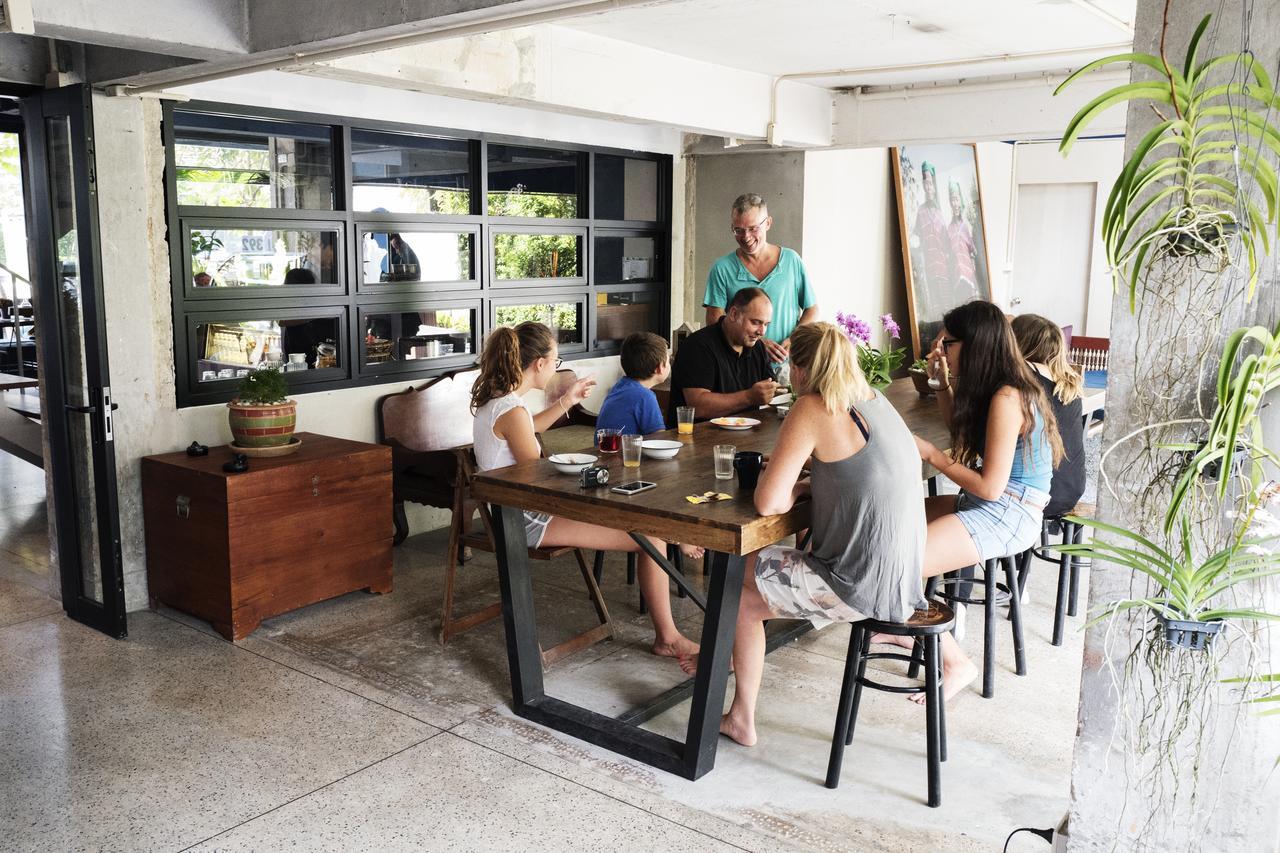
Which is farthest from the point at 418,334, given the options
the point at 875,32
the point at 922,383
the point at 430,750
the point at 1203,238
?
the point at 1203,238

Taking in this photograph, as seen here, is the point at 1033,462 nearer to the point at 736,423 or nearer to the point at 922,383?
the point at 736,423

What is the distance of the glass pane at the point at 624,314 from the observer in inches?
282

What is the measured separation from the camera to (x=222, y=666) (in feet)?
14.0

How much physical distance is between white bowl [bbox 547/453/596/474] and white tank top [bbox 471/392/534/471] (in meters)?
0.39

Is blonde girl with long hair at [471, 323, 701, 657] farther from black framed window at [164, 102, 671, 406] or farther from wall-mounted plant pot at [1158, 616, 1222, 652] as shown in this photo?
wall-mounted plant pot at [1158, 616, 1222, 652]

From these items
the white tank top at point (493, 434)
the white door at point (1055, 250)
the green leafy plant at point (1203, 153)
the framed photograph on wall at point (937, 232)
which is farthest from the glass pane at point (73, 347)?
the white door at point (1055, 250)

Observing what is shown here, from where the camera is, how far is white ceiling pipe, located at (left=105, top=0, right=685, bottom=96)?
2.70m

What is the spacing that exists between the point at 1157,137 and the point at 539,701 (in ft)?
8.90

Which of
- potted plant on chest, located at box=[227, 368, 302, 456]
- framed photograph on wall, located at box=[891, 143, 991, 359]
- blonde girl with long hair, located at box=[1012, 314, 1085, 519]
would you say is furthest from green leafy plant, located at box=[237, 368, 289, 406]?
framed photograph on wall, located at box=[891, 143, 991, 359]

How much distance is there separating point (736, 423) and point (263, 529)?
2028 mm

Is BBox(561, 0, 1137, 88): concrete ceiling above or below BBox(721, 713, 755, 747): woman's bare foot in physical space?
above

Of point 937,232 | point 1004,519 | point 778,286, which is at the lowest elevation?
point 1004,519

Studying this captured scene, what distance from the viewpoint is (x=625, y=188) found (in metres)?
7.29

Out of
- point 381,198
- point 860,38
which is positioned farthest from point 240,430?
point 860,38
